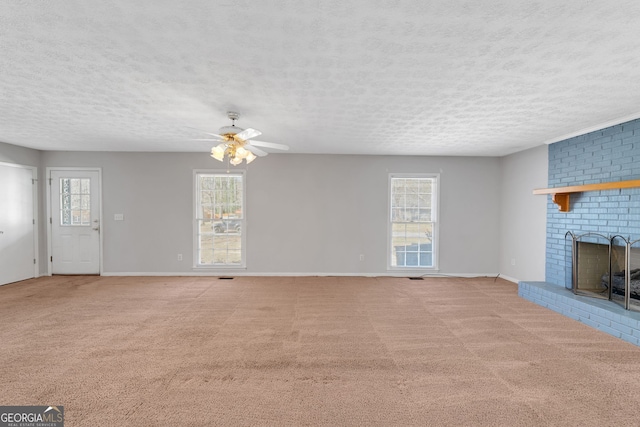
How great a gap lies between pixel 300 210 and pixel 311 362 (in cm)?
340

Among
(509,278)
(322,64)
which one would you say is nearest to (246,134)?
(322,64)

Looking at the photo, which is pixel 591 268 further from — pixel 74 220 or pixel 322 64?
pixel 74 220

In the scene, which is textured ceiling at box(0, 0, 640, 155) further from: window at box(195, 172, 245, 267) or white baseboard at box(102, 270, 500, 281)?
white baseboard at box(102, 270, 500, 281)

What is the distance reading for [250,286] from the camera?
15.6 ft

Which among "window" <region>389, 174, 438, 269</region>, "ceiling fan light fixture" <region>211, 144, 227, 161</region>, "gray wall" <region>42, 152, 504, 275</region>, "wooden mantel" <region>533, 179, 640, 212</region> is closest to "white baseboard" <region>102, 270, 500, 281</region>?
"gray wall" <region>42, 152, 504, 275</region>

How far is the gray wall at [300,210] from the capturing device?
17.8ft

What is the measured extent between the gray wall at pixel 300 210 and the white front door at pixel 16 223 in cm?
56

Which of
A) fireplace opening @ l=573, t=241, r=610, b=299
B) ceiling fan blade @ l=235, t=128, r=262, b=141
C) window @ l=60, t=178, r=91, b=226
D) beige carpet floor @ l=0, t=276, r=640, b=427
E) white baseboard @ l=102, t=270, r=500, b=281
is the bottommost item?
beige carpet floor @ l=0, t=276, r=640, b=427

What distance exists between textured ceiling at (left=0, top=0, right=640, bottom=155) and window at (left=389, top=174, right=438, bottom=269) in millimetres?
1932

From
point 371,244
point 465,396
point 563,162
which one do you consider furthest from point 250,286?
point 563,162

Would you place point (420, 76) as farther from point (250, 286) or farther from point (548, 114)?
point (250, 286)

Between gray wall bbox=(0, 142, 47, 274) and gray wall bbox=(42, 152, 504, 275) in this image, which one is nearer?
gray wall bbox=(0, 142, 47, 274)

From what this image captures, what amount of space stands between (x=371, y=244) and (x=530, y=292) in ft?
8.35

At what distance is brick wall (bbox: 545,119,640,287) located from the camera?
325 centimetres
